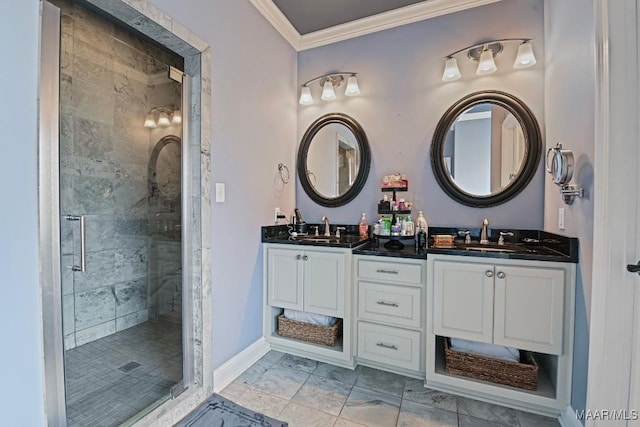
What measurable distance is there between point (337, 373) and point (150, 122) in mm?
2529

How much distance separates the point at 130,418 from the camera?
1.49 metres

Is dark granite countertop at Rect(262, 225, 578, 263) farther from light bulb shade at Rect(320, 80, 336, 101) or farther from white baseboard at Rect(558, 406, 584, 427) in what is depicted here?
light bulb shade at Rect(320, 80, 336, 101)

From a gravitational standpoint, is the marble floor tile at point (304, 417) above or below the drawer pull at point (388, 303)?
below

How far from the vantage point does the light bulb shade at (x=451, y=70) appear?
2.23 metres

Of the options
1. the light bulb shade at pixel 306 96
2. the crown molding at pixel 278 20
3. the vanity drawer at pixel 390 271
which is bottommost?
the vanity drawer at pixel 390 271

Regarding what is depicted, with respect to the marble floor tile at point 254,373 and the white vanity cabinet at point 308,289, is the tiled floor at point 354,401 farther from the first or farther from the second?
the white vanity cabinet at point 308,289

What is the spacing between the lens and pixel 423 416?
159 centimetres

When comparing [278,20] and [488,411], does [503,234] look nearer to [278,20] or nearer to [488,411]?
[488,411]

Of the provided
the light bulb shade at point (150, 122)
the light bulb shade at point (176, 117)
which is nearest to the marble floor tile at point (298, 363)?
the light bulb shade at point (176, 117)

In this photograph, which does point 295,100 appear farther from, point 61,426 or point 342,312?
point 61,426

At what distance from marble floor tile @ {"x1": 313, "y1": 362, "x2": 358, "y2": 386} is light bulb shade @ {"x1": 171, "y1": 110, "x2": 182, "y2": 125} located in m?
2.00

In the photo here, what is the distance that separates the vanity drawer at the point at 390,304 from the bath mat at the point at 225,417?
2.91ft

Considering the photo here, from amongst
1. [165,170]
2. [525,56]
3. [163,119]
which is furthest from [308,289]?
[525,56]

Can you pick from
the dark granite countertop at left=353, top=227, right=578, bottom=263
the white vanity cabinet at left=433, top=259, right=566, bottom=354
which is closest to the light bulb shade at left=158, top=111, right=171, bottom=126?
the dark granite countertop at left=353, top=227, right=578, bottom=263
